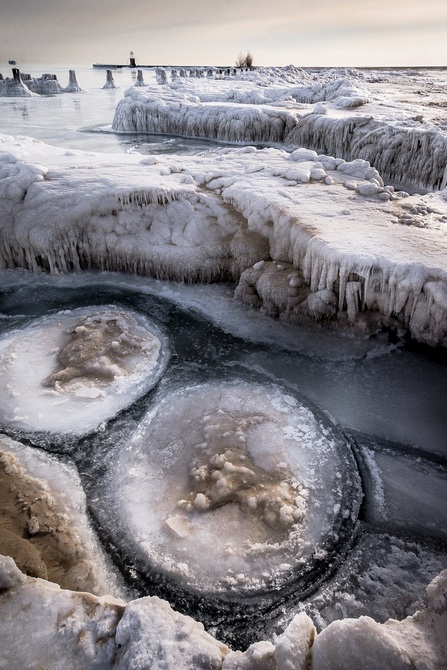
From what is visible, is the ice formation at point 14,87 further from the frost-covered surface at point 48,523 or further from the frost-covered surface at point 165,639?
the frost-covered surface at point 165,639

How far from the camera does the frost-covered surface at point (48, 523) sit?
2988mm

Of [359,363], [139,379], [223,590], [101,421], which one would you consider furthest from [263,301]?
[223,590]

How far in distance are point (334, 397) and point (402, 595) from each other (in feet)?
7.25

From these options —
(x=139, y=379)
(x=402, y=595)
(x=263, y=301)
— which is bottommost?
(x=402, y=595)

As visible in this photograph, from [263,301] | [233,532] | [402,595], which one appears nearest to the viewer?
[402,595]

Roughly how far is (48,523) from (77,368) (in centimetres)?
213

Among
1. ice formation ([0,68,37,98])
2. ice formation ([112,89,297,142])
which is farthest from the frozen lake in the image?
ice formation ([0,68,37,98])

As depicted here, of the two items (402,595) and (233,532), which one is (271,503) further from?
(402,595)

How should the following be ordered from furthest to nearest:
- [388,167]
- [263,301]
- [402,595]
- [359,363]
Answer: [388,167], [263,301], [359,363], [402,595]

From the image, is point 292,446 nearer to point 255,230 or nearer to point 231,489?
point 231,489

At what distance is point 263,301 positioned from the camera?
244 inches

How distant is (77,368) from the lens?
514 cm

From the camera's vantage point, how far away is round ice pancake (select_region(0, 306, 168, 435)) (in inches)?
180

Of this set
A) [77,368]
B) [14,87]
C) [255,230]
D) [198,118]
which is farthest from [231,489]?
[14,87]
